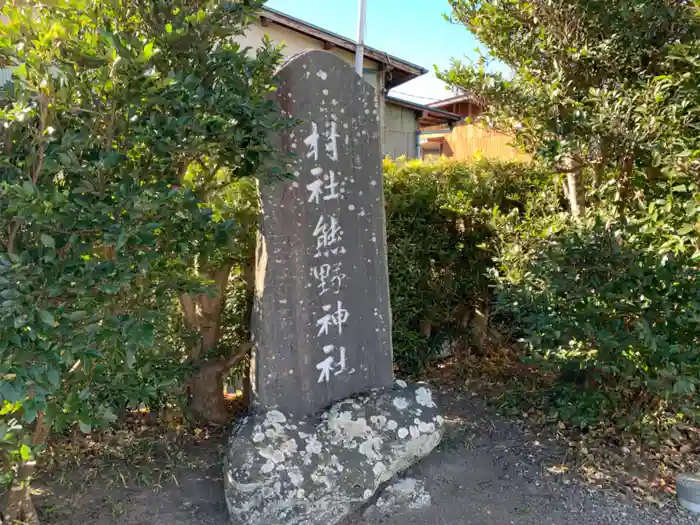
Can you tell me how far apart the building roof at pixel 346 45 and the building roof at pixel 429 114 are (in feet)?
1.49

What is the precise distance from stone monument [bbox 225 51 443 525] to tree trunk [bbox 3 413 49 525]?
88 centimetres

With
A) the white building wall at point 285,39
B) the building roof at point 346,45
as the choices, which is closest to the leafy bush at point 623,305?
the building roof at point 346,45

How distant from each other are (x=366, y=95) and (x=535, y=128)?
1.14 meters

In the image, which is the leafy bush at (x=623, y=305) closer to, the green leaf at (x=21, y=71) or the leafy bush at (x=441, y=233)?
the leafy bush at (x=441, y=233)

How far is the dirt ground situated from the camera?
270 cm

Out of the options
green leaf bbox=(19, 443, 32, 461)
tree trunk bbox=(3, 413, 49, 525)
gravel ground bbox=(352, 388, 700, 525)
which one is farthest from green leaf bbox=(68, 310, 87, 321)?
gravel ground bbox=(352, 388, 700, 525)

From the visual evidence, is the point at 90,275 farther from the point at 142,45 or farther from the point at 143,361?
the point at 143,361

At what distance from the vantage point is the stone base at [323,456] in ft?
8.39

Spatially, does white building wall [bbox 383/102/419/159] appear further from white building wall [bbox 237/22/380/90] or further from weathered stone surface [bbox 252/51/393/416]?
weathered stone surface [bbox 252/51/393/416]

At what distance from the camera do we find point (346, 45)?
8312mm

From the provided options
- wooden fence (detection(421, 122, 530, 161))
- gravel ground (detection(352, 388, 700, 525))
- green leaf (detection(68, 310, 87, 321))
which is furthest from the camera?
wooden fence (detection(421, 122, 530, 161))

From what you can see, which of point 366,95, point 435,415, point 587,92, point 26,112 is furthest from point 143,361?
point 587,92

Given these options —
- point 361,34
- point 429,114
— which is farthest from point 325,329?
point 429,114

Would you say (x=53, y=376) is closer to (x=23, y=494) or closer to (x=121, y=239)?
(x=121, y=239)
